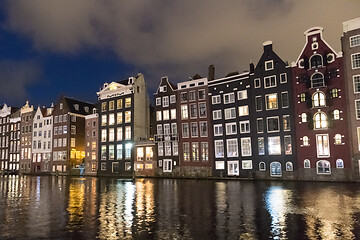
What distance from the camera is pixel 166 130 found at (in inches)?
2840

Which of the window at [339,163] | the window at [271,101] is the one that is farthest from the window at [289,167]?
the window at [271,101]

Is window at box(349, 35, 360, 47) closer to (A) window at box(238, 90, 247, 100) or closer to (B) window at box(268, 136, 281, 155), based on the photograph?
(B) window at box(268, 136, 281, 155)

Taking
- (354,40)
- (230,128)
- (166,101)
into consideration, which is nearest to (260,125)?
(230,128)

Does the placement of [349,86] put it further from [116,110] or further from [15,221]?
[116,110]

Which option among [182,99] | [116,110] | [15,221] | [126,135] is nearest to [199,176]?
[182,99]

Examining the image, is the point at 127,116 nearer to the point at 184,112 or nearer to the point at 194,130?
the point at 184,112

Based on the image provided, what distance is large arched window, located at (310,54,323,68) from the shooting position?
169 feet

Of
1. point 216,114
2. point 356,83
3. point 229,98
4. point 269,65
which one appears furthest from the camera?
point 216,114

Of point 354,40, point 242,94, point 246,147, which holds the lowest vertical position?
point 246,147

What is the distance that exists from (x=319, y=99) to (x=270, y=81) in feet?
31.9

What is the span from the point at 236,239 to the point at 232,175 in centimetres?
4615

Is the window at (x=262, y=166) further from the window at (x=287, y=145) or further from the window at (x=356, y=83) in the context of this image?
the window at (x=356, y=83)

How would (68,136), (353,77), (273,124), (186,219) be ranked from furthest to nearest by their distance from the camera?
(68,136)
(273,124)
(353,77)
(186,219)

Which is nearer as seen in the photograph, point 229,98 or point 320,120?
point 320,120
